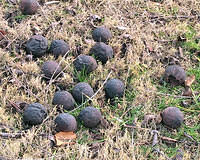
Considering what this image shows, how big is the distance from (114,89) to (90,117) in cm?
53

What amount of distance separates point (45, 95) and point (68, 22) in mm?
1483

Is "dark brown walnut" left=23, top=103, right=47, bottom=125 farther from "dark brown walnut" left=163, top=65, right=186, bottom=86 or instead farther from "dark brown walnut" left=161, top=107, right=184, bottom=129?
"dark brown walnut" left=163, top=65, right=186, bottom=86

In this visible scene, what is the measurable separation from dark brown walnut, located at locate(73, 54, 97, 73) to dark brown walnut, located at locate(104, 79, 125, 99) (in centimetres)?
33

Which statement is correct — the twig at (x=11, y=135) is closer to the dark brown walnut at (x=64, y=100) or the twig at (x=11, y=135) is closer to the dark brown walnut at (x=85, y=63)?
the dark brown walnut at (x=64, y=100)

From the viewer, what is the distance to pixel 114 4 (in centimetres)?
550

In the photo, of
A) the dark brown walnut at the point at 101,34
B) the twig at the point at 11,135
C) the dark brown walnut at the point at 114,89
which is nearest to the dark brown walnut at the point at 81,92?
the dark brown walnut at the point at 114,89

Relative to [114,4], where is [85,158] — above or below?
below

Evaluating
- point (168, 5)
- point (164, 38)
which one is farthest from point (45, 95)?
point (168, 5)

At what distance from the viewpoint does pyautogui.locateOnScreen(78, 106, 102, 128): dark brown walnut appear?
12.3 ft

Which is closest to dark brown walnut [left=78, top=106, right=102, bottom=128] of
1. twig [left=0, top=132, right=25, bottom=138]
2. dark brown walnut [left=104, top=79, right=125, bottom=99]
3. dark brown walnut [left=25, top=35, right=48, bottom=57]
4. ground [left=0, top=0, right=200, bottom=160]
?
A: ground [left=0, top=0, right=200, bottom=160]

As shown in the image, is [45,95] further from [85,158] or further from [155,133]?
[155,133]

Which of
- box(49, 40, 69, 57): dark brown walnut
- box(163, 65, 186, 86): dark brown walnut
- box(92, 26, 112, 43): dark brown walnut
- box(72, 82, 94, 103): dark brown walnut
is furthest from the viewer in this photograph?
box(92, 26, 112, 43): dark brown walnut

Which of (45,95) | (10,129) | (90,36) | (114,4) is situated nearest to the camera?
(10,129)

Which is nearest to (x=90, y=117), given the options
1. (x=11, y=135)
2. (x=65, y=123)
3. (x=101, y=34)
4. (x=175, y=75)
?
(x=65, y=123)
